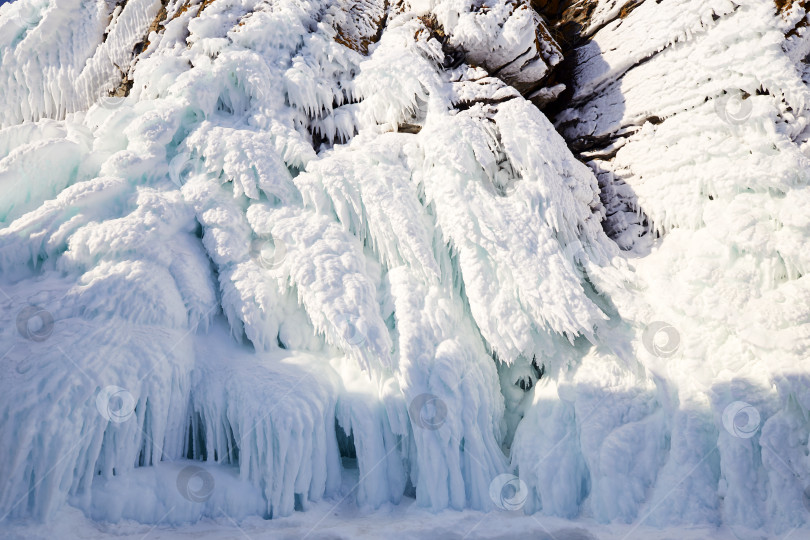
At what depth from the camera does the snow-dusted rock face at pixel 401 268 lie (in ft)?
13.5

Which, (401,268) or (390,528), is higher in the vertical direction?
(401,268)

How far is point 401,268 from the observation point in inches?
223

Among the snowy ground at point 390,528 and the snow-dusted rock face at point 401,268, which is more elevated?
the snow-dusted rock face at point 401,268

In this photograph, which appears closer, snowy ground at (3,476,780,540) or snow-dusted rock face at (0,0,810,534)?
snowy ground at (3,476,780,540)

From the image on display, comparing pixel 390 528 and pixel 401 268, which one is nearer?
pixel 390 528

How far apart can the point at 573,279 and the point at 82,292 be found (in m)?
4.90

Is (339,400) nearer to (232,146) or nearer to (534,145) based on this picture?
(232,146)

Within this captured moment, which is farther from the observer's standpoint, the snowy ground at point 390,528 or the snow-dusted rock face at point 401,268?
the snow-dusted rock face at point 401,268

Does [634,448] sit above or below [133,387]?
below

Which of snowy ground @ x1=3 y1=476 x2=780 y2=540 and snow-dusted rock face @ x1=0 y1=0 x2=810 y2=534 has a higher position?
snow-dusted rock face @ x1=0 y1=0 x2=810 y2=534

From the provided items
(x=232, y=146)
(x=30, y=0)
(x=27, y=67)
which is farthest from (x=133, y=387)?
(x=30, y=0)

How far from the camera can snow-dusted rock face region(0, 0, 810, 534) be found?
4.12 m

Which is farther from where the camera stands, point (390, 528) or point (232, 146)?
point (232, 146)

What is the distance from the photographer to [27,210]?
5.21 metres
